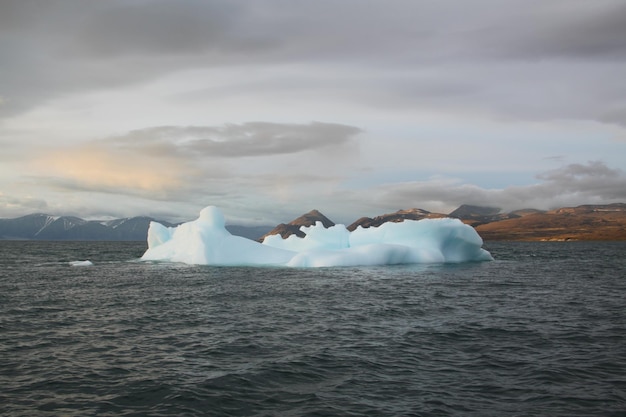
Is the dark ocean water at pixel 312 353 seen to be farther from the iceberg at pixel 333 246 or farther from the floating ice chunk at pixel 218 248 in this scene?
the floating ice chunk at pixel 218 248

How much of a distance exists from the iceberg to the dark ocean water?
67.1ft

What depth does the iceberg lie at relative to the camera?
49.4 metres

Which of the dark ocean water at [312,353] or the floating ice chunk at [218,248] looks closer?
the dark ocean water at [312,353]

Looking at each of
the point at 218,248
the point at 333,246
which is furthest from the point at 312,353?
the point at 333,246

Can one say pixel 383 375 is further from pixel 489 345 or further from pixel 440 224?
pixel 440 224

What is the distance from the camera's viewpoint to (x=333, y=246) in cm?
5884

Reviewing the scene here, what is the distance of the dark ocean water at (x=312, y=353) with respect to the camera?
412 inches

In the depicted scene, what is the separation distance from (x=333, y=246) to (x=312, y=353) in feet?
146

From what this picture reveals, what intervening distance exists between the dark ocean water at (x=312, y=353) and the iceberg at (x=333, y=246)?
20438mm

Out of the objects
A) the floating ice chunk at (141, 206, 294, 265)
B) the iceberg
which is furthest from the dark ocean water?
the floating ice chunk at (141, 206, 294, 265)

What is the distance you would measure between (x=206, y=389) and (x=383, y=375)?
182 inches

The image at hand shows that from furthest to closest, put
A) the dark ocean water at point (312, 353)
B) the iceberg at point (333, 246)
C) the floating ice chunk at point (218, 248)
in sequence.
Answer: the floating ice chunk at point (218, 248) → the iceberg at point (333, 246) → the dark ocean water at point (312, 353)

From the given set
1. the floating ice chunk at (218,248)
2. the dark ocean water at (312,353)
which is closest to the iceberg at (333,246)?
the floating ice chunk at (218,248)

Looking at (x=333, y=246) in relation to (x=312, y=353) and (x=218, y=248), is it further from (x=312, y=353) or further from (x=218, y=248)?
(x=312, y=353)
